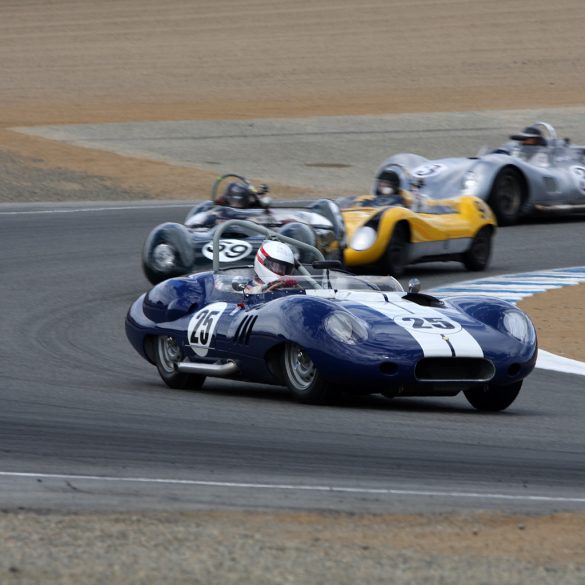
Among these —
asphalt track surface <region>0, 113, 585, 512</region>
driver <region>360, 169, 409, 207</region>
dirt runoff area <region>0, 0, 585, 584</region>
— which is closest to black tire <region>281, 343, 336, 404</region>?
asphalt track surface <region>0, 113, 585, 512</region>

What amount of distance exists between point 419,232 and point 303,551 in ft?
39.6

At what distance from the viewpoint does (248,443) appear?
8516mm

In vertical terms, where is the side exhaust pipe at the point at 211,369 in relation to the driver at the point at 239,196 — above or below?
above

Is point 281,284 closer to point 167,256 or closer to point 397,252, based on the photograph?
point 167,256

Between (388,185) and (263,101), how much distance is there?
74.3ft

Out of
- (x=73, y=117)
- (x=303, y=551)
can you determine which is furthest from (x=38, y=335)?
(x=73, y=117)

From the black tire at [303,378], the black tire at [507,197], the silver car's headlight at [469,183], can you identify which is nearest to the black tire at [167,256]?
the black tire at [303,378]

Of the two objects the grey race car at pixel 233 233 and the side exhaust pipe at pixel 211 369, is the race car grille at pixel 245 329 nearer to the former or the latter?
the side exhaust pipe at pixel 211 369

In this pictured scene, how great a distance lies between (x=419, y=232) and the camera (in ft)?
58.6

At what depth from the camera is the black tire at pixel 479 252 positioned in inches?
733

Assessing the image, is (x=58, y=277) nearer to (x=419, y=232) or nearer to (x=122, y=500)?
(x=419, y=232)

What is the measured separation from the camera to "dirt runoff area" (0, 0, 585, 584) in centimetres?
580

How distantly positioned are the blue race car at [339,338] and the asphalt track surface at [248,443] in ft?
0.64

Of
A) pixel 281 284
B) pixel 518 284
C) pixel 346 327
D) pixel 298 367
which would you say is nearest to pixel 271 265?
pixel 281 284
